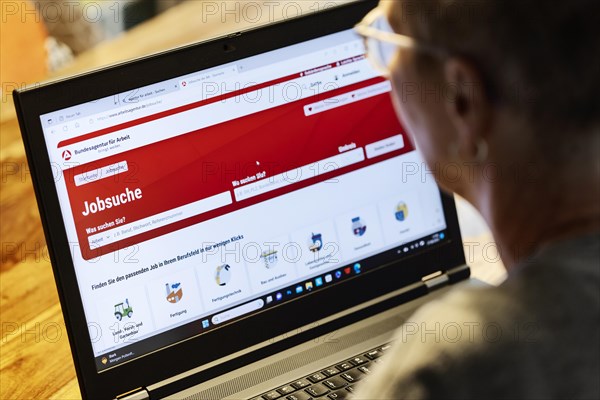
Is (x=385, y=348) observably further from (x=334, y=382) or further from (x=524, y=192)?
(x=524, y=192)

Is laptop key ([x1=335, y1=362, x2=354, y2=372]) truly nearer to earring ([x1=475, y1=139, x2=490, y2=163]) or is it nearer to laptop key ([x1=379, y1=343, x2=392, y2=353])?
laptop key ([x1=379, y1=343, x2=392, y2=353])

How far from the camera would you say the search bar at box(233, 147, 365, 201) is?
1.13m

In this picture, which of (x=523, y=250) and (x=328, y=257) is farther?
(x=328, y=257)

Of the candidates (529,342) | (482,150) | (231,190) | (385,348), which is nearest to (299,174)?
(231,190)

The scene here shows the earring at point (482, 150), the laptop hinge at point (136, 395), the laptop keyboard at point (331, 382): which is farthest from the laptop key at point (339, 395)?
the earring at point (482, 150)

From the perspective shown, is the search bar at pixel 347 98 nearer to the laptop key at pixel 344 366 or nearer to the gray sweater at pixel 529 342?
the laptop key at pixel 344 366

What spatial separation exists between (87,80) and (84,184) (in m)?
0.12

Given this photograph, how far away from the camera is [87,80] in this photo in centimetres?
104

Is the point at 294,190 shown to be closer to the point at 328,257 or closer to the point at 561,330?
the point at 328,257

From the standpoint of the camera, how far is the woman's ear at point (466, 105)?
667 mm

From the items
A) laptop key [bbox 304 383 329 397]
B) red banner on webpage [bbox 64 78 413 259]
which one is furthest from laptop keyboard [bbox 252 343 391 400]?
red banner on webpage [bbox 64 78 413 259]

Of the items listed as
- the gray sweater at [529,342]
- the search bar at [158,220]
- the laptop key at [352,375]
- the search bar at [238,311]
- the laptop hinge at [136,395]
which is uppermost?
the search bar at [158,220]

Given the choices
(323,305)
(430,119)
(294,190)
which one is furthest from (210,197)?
(430,119)

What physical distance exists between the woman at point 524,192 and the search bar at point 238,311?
47 centimetres
